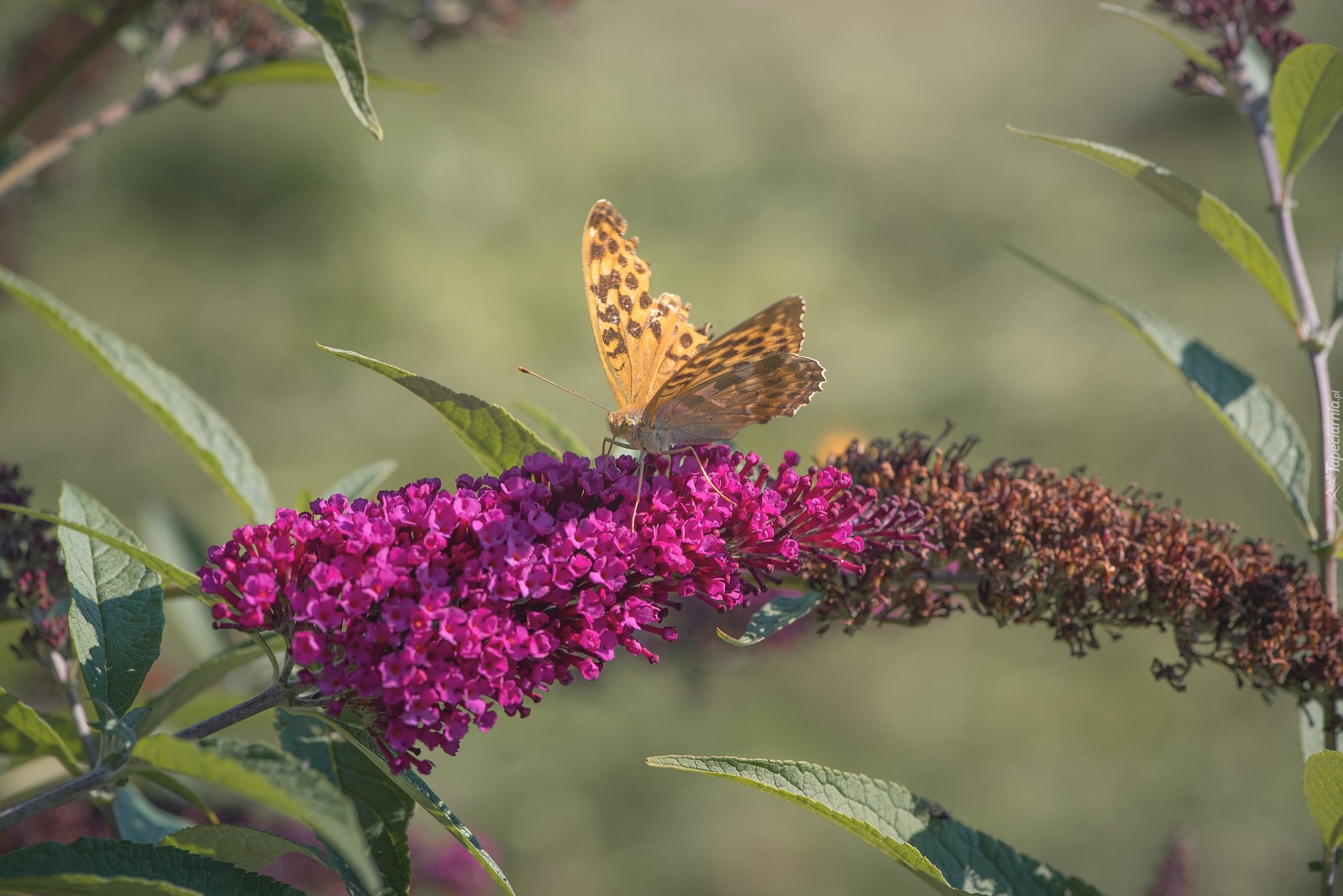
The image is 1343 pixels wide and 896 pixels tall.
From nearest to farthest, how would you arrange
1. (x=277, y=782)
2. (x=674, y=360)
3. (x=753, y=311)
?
(x=277, y=782)
(x=674, y=360)
(x=753, y=311)

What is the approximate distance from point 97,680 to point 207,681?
342 millimetres

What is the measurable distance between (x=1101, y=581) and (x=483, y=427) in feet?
3.34

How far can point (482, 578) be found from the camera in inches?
51.4

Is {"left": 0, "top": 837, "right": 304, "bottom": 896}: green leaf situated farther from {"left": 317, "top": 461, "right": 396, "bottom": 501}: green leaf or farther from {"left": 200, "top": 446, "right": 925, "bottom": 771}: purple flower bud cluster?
{"left": 317, "top": 461, "right": 396, "bottom": 501}: green leaf

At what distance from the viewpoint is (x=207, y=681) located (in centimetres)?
174

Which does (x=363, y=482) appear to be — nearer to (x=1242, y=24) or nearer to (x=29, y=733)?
(x=29, y=733)

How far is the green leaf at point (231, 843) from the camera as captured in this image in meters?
1.34

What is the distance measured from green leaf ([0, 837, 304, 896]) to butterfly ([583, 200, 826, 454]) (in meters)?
0.83

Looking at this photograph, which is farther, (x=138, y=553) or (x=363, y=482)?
(x=363, y=482)

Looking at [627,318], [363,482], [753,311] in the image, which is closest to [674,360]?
[627,318]

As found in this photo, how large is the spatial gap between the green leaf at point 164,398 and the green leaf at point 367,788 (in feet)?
1.29

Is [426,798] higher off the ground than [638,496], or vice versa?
[638,496]

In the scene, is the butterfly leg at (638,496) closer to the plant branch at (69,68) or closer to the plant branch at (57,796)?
the plant branch at (57,796)

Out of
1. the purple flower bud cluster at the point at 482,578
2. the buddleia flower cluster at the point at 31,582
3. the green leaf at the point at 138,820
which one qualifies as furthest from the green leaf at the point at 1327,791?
the buddleia flower cluster at the point at 31,582
